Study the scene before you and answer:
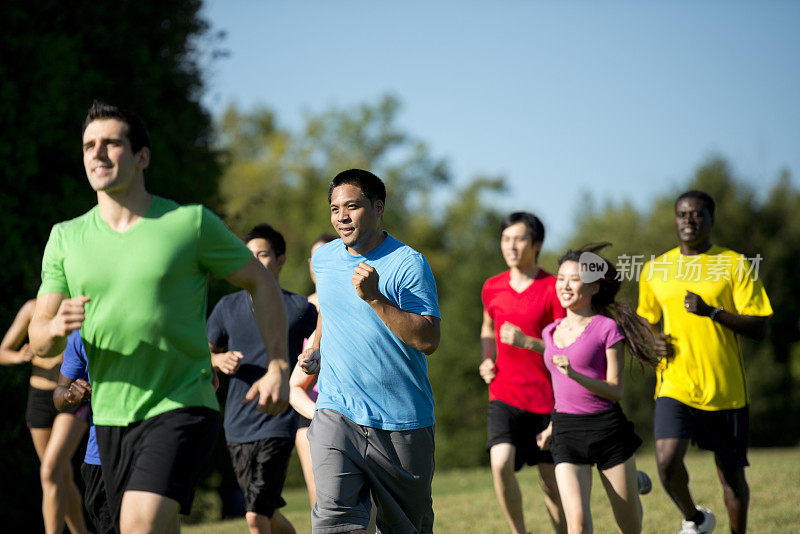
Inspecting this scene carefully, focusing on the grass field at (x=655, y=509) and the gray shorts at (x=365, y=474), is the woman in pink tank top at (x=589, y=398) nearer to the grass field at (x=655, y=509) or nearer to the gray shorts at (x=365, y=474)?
the gray shorts at (x=365, y=474)

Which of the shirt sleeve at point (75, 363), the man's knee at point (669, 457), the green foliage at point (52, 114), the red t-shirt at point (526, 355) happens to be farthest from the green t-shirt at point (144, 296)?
the green foliage at point (52, 114)

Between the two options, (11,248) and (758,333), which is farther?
(11,248)

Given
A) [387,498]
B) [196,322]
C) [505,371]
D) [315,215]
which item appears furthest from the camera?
[315,215]

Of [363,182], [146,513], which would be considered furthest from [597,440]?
[146,513]

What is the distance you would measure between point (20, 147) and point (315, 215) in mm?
34139

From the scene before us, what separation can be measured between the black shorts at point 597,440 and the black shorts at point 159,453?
310 centimetres

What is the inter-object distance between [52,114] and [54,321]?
7.90 m

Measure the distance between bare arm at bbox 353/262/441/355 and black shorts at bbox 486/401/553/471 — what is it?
3251mm

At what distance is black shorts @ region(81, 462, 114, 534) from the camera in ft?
17.7

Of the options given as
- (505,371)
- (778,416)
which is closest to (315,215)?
(778,416)

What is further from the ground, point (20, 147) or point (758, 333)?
point (20, 147)

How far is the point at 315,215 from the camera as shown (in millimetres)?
44625

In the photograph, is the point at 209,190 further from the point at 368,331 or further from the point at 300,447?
the point at 368,331

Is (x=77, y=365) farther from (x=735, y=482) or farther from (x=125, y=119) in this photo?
(x=735, y=482)
